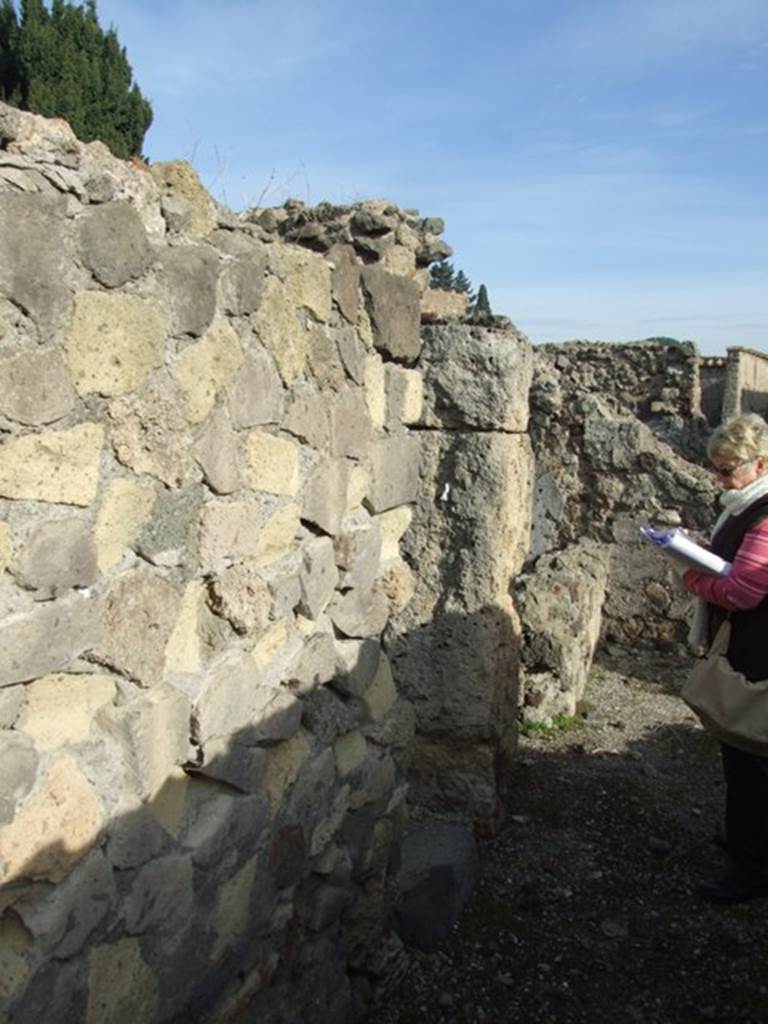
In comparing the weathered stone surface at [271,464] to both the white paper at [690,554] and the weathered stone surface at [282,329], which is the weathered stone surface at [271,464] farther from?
the white paper at [690,554]

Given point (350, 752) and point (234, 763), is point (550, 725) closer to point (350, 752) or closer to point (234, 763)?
point (350, 752)

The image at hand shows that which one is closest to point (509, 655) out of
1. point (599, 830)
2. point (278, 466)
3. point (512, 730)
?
point (512, 730)

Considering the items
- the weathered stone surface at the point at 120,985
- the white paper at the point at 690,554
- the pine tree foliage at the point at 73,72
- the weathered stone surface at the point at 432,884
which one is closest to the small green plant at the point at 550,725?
the weathered stone surface at the point at 432,884

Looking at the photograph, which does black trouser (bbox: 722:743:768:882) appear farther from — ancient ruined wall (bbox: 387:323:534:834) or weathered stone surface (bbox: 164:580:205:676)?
weathered stone surface (bbox: 164:580:205:676)

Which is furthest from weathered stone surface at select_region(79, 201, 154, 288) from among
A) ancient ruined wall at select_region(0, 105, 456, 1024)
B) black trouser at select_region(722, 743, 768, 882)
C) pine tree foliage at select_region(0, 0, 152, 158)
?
pine tree foliage at select_region(0, 0, 152, 158)

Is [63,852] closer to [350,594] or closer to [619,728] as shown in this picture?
[350,594]

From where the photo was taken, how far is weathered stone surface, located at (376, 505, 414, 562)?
315cm

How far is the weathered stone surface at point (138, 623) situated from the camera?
180cm

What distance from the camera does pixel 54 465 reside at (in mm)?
1640

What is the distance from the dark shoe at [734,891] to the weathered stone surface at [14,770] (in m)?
2.58

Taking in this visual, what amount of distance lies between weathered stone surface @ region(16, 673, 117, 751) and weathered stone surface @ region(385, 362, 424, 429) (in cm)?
151

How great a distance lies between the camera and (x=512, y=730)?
375 cm

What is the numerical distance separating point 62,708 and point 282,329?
1053 millimetres

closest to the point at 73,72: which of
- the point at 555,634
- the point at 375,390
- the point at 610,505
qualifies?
the point at 610,505
